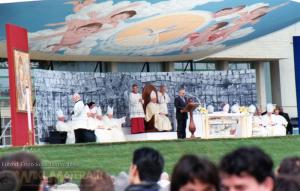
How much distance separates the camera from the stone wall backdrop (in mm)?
24516

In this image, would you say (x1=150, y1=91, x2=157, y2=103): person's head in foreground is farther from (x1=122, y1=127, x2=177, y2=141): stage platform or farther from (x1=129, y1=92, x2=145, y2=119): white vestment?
(x1=122, y1=127, x2=177, y2=141): stage platform

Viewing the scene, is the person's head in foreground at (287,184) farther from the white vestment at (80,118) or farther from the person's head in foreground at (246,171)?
the white vestment at (80,118)

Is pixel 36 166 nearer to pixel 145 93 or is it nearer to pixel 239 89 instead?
pixel 145 93

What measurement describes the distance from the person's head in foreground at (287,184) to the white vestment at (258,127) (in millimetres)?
19598

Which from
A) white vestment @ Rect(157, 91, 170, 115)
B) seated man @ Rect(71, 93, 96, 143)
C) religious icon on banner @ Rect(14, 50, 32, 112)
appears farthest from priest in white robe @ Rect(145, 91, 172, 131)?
religious icon on banner @ Rect(14, 50, 32, 112)

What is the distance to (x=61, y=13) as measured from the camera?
839 inches

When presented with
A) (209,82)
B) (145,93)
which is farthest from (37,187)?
(209,82)

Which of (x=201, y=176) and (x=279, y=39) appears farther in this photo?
(x=279, y=39)

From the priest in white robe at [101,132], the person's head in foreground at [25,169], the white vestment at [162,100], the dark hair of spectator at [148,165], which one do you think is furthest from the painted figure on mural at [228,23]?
the person's head in foreground at [25,169]

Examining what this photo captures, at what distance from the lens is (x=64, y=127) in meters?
23.1

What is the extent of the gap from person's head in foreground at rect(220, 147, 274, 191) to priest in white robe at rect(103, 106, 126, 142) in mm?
19590

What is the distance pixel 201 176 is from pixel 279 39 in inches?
1247

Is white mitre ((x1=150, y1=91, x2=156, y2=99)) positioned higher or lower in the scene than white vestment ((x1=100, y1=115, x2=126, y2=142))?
higher

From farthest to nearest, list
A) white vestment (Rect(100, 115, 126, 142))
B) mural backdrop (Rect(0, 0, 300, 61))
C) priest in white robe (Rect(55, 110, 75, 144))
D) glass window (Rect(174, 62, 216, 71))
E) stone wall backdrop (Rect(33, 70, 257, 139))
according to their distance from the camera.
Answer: glass window (Rect(174, 62, 216, 71)) → stone wall backdrop (Rect(33, 70, 257, 139)) → white vestment (Rect(100, 115, 126, 142)) → priest in white robe (Rect(55, 110, 75, 144)) → mural backdrop (Rect(0, 0, 300, 61))
